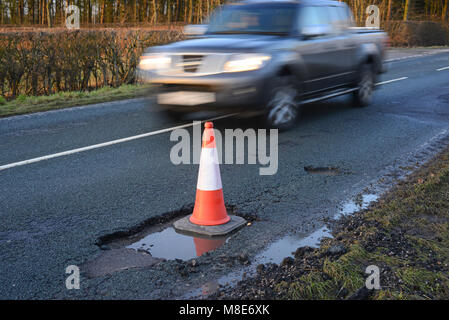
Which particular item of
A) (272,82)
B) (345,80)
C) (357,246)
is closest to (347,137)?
(272,82)

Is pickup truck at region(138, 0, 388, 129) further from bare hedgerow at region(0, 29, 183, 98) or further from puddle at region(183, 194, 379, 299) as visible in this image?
bare hedgerow at region(0, 29, 183, 98)

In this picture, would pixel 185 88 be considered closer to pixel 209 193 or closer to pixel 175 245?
pixel 209 193

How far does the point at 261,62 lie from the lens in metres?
6.92

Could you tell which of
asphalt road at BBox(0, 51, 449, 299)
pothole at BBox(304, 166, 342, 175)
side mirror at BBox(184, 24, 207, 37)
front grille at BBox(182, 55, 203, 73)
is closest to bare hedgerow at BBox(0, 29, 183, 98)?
asphalt road at BBox(0, 51, 449, 299)

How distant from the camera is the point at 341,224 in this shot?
4.12m

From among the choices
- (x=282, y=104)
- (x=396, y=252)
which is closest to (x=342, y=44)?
(x=282, y=104)

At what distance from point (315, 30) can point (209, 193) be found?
4.90 metres

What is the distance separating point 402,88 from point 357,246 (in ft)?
31.5

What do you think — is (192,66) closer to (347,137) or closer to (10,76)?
(347,137)

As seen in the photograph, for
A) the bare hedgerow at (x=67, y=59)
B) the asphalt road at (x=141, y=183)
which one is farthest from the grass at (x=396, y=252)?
the bare hedgerow at (x=67, y=59)

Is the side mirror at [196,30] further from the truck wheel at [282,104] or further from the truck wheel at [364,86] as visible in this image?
the truck wheel at [364,86]

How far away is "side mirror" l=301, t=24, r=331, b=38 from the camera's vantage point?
25.8ft

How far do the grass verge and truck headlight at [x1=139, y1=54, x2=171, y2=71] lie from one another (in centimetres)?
405

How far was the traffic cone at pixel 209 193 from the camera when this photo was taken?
13.4 ft
